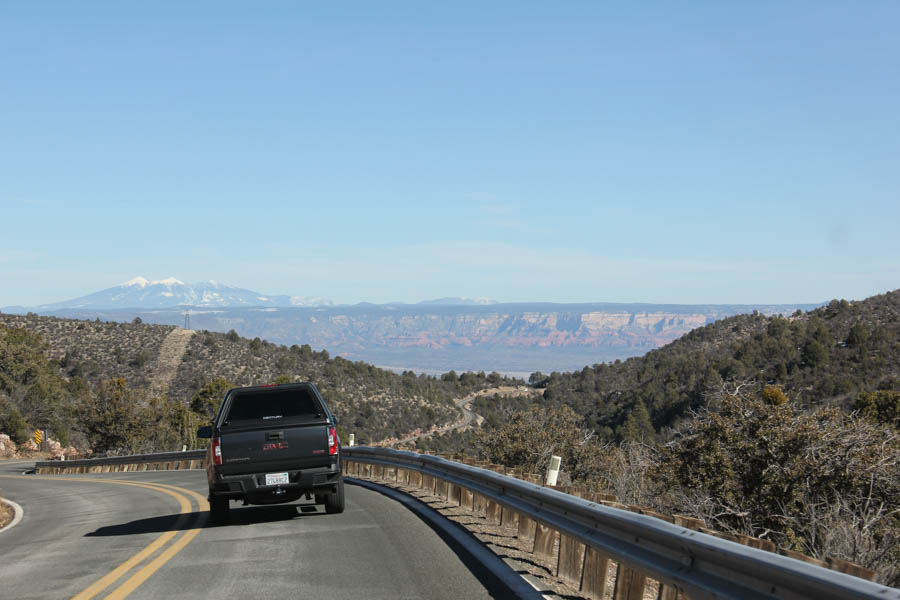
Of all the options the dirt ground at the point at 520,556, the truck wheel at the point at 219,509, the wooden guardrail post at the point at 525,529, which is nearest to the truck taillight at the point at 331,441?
the truck wheel at the point at 219,509

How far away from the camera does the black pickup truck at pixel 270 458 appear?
11.7 meters

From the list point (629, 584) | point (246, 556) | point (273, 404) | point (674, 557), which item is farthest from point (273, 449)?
point (674, 557)

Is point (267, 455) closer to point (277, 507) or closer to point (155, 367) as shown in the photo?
point (277, 507)

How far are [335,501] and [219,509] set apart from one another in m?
1.60

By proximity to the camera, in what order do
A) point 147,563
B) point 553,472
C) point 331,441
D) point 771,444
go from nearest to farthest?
point 147,563, point 553,472, point 331,441, point 771,444

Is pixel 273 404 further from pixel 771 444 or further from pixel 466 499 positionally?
pixel 771 444

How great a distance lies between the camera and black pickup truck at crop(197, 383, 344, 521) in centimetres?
1167

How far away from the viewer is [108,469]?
133 feet

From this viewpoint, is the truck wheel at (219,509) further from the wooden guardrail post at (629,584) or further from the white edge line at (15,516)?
the wooden guardrail post at (629,584)

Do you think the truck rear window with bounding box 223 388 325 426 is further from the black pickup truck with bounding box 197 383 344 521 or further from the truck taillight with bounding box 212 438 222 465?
the truck taillight with bounding box 212 438 222 465

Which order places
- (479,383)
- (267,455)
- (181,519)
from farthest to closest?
(479,383)
(181,519)
(267,455)

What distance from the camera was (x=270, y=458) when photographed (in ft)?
38.5

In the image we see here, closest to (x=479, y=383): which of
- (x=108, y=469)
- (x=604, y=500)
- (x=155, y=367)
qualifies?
(x=155, y=367)

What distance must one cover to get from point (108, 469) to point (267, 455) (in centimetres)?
3223
